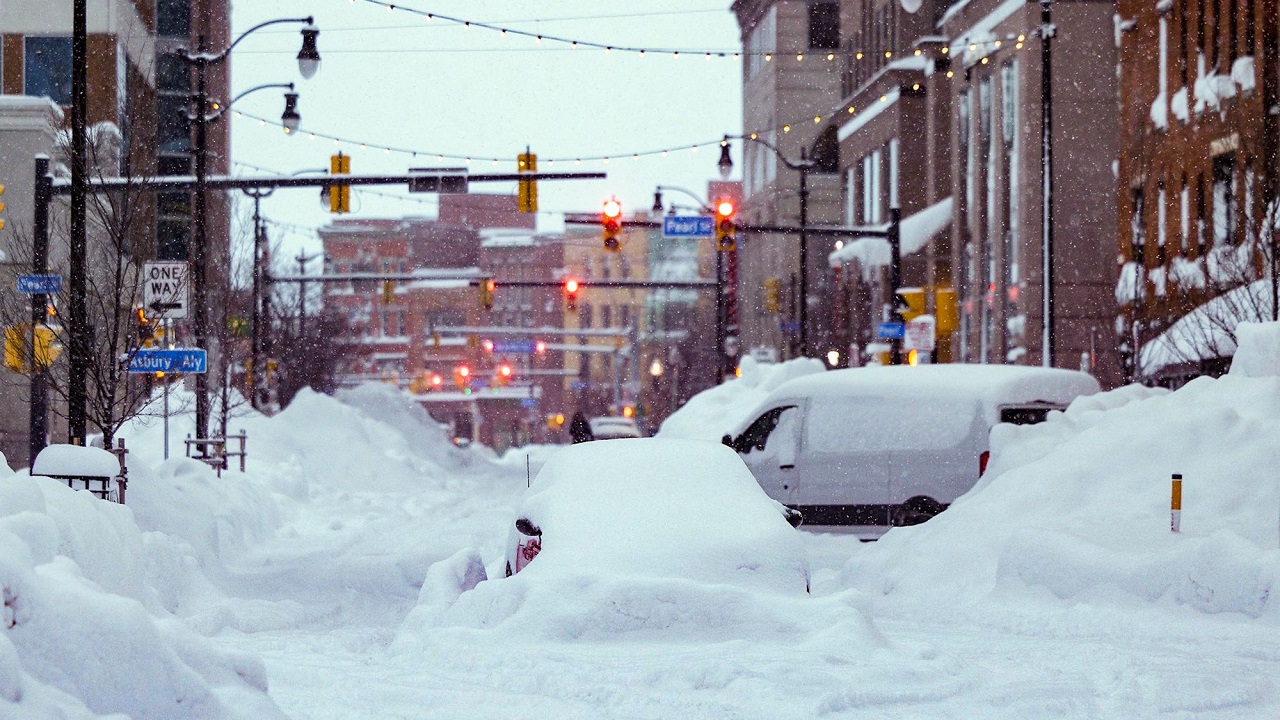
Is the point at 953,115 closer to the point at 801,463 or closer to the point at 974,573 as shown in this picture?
the point at 801,463

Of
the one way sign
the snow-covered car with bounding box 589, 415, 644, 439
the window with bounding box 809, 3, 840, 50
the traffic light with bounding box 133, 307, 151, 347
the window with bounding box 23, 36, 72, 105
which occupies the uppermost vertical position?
the window with bounding box 809, 3, 840, 50

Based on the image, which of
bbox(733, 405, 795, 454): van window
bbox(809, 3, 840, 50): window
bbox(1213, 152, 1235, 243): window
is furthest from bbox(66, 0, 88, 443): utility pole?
bbox(809, 3, 840, 50): window

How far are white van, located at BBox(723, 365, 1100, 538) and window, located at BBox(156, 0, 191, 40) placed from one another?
1852 inches

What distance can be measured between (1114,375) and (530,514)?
34115mm

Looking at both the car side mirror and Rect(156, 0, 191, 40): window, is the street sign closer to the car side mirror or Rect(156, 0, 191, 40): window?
the car side mirror

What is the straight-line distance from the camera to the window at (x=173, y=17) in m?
63.2

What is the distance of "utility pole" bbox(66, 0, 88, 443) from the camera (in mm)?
18516

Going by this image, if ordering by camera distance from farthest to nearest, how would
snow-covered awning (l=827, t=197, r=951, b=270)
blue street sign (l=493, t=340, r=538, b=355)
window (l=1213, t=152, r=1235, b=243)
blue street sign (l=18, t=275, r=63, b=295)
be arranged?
1. blue street sign (l=493, t=340, r=538, b=355)
2. snow-covered awning (l=827, t=197, r=951, b=270)
3. window (l=1213, t=152, r=1235, b=243)
4. blue street sign (l=18, t=275, r=63, b=295)

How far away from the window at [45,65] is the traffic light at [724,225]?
72.8 ft

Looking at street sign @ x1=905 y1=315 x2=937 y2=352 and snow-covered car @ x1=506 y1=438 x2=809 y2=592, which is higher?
street sign @ x1=905 y1=315 x2=937 y2=352

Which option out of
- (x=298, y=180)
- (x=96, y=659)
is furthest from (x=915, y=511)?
(x=96, y=659)

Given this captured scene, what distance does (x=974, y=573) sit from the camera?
15.5 m

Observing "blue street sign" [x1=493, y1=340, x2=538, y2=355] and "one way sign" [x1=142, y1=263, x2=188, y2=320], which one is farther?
"blue street sign" [x1=493, y1=340, x2=538, y2=355]

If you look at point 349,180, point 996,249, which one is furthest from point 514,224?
point 349,180
